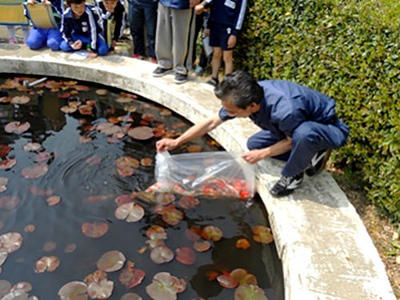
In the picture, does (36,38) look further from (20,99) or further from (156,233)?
(156,233)

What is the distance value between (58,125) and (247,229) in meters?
2.38

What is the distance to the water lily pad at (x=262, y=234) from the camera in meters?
2.91

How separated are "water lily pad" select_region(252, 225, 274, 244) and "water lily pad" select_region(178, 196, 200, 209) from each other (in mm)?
510

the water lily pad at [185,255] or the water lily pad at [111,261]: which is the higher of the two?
the water lily pad at [185,255]

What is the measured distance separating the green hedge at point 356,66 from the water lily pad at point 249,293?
114 cm

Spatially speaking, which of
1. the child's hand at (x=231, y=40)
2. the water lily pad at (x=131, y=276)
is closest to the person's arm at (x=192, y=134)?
the water lily pad at (x=131, y=276)

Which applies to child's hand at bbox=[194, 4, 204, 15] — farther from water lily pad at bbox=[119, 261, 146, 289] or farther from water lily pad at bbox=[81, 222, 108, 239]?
water lily pad at bbox=[119, 261, 146, 289]

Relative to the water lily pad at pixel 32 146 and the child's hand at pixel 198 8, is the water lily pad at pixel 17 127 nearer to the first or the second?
the water lily pad at pixel 32 146

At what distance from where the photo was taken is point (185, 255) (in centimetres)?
271

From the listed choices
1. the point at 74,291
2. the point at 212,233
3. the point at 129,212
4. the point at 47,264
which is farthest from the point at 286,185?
the point at 47,264

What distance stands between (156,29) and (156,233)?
2.86 m

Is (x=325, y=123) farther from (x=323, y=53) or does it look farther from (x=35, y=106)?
(x=35, y=106)

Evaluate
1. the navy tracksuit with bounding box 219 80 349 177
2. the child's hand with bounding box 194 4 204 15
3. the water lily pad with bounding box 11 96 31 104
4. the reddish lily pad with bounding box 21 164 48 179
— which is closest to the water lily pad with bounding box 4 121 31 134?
the water lily pad with bounding box 11 96 31 104

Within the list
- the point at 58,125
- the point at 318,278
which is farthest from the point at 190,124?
the point at 318,278
